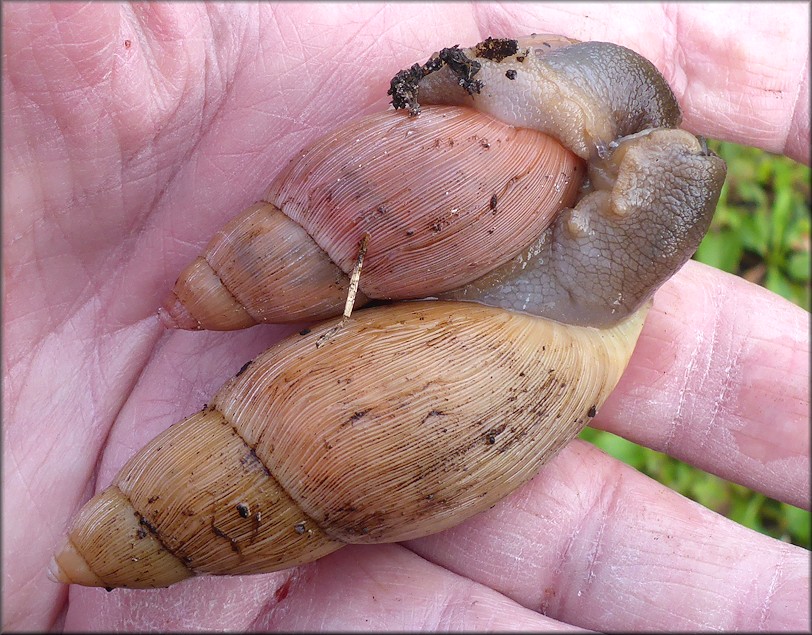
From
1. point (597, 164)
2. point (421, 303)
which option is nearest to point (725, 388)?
point (597, 164)

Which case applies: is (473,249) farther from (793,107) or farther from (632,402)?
(793,107)

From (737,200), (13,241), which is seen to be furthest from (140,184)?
(737,200)

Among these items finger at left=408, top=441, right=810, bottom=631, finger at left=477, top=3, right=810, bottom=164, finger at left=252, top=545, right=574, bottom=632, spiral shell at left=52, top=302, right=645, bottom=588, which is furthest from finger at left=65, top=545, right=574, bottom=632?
finger at left=477, top=3, right=810, bottom=164

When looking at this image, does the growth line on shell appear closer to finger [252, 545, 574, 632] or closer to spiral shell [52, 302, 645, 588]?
spiral shell [52, 302, 645, 588]

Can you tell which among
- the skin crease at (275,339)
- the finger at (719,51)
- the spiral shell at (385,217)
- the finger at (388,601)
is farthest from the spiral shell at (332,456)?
the finger at (719,51)

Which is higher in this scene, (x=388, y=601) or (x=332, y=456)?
(x=332, y=456)

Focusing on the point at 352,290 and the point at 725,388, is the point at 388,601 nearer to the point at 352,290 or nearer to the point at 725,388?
the point at 352,290
